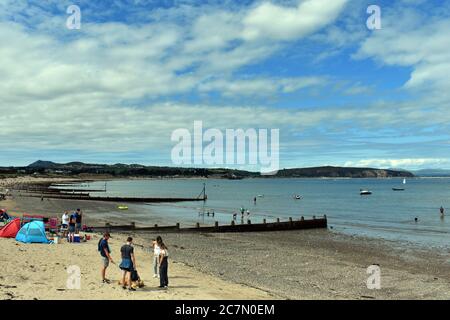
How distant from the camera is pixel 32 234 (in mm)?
23297

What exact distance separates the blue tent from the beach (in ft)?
2.08

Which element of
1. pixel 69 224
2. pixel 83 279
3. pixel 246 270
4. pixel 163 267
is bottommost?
pixel 246 270

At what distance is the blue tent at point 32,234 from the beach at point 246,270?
0.64m

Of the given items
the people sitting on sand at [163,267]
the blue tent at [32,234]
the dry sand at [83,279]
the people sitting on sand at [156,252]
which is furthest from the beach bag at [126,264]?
the blue tent at [32,234]

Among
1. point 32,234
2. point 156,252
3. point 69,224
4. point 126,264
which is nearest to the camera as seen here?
point 126,264

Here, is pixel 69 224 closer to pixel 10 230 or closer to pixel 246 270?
pixel 10 230

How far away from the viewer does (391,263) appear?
27250mm

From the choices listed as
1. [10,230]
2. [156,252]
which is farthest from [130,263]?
[10,230]

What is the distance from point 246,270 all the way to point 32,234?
38.3 ft

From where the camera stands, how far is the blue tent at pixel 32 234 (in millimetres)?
23062

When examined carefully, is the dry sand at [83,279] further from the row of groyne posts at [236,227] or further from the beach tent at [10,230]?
the row of groyne posts at [236,227]

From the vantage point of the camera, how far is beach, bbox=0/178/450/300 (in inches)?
576

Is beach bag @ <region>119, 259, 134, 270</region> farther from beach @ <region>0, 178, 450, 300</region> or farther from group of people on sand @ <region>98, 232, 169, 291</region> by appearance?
beach @ <region>0, 178, 450, 300</region>
